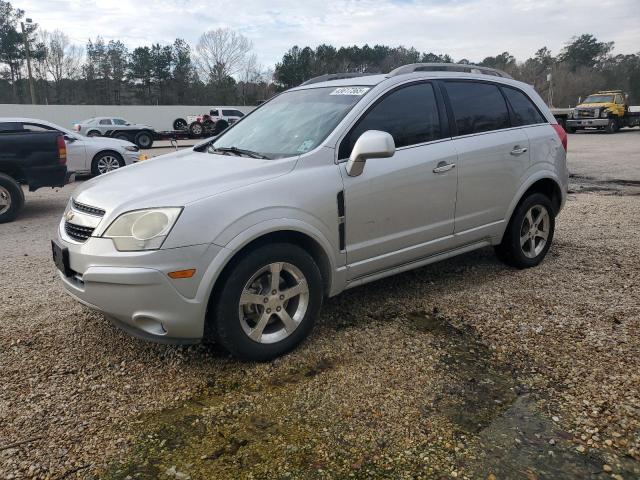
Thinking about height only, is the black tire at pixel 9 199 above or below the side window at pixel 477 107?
below

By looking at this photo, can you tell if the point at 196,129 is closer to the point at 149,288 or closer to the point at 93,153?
the point at 93,153

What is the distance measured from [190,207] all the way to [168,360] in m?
1.11

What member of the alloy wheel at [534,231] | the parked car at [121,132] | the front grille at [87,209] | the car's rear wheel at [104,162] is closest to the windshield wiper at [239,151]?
the front grille at [87,209]

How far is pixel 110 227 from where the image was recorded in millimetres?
3016

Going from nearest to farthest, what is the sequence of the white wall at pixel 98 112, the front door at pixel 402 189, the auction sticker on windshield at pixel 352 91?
the front door at pixel 402 189, the auction sticker on windshield at pixel 352 91, the white wall at pixel 98 112

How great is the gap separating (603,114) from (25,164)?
26910mm

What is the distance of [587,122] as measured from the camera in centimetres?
2664

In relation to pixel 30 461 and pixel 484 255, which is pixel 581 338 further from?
pixel 30 461

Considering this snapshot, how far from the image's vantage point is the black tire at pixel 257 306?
10.00ft

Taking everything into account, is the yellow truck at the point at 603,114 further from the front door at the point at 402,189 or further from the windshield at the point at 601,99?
the front door at the point at 402,189

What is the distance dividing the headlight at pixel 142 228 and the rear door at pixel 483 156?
2393mm

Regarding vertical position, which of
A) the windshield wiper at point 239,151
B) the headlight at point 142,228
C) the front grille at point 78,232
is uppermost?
the windshield wiper at point 239,151

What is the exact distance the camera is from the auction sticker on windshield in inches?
152

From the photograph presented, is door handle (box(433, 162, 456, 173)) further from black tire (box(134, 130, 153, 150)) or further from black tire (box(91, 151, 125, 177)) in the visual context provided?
black tire (box(134, 130, 153, 150))
